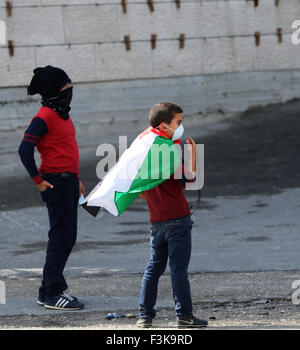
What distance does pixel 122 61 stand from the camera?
16.3 m

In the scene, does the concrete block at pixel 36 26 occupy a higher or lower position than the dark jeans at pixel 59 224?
higher

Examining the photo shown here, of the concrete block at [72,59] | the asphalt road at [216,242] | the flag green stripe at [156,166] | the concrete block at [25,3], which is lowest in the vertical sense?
the asphalt road at [216,242]

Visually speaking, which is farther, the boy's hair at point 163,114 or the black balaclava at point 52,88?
the black balaclava at point 52,88

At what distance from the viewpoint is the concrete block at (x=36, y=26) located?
1584 centimetres

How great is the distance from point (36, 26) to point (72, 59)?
89 cm

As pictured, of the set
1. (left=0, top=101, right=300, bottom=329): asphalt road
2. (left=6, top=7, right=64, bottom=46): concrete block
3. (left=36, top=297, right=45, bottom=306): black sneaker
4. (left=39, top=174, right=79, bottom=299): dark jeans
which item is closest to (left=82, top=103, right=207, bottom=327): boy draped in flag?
(left=0, top=101, right=300, bottom=329): asphalt road

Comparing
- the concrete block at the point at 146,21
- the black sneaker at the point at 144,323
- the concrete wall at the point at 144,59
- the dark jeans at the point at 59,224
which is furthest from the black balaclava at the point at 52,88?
the concrete block at the point at 146,21

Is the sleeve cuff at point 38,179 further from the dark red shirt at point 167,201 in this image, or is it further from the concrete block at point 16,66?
the concrete block at point 16,66

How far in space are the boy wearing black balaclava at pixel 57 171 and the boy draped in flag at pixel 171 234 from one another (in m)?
1.04

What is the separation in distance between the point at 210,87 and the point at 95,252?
7.79m

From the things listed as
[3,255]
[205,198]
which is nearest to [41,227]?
[3,255]

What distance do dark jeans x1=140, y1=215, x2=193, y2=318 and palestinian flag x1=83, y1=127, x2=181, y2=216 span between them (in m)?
0.29
